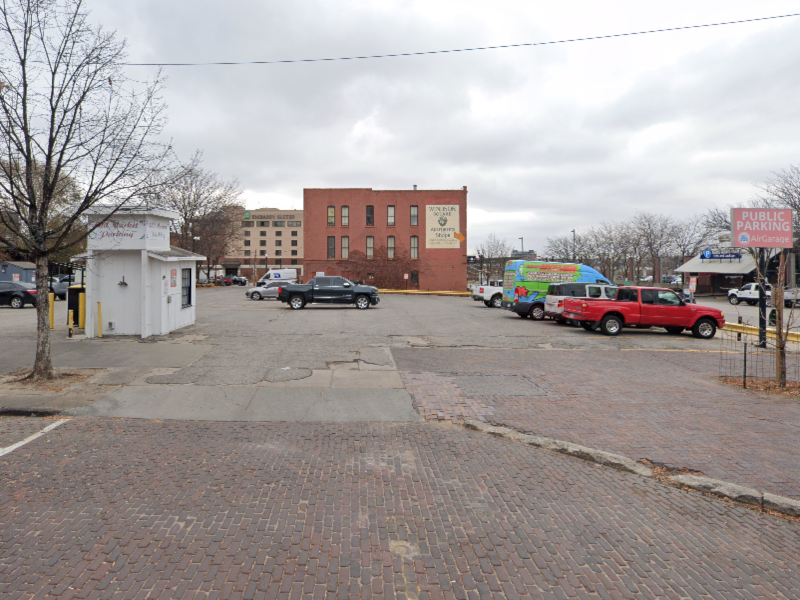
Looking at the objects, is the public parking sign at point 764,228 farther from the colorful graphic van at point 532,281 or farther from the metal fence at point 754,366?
the colorful graphic van at point 532,281

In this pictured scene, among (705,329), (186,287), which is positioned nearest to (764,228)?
(705,329)

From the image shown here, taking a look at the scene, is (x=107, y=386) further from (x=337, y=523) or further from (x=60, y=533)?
(x=337, y=523)

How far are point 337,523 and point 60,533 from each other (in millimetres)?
2139

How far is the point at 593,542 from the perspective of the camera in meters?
4.16

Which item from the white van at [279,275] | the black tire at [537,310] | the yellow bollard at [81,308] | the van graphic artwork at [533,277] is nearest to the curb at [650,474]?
the yellow bollard at [81,308]

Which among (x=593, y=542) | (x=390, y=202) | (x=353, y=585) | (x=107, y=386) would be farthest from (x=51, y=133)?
(x=390, y=202)

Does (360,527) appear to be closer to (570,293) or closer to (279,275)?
(570,293)

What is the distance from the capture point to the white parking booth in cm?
1365

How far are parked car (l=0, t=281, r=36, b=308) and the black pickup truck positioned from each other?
1183 centimetres

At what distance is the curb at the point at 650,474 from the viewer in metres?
4.88

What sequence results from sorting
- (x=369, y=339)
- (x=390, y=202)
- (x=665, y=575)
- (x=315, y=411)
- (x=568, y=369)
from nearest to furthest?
(x=665, y=575), (x=315, y=411), (x=568, y=369), (x=369, y=339), (x=390, y=202)

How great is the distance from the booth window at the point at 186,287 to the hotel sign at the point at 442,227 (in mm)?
43245

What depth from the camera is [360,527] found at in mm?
4324

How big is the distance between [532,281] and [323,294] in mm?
10205
